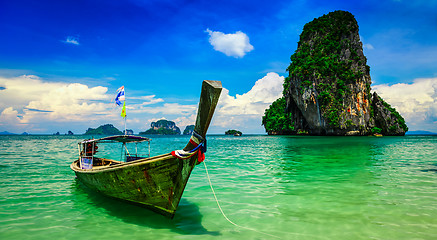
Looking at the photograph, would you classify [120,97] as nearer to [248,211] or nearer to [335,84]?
[248,211]

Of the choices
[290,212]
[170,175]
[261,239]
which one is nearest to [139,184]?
[170,175]

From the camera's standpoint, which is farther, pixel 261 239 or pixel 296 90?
pixel 296 90

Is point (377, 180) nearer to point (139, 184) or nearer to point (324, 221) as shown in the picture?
point (324, 221)

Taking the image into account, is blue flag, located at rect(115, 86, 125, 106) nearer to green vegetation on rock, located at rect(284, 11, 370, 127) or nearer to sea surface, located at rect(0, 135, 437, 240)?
sea surface, located at rect(0, 135, 437, 240)

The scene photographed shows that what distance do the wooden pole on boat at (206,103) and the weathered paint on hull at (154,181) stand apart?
0.71m

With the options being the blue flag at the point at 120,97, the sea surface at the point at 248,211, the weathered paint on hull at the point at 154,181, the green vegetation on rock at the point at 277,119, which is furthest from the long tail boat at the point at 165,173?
the green vegetation on rock at the point at 277,119

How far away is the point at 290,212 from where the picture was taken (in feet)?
18.1

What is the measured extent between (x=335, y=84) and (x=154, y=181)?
5794 centimetres

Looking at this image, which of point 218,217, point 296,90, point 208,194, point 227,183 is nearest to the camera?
point 218,217

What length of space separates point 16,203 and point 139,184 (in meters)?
4.25

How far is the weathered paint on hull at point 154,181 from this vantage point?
4551 millimetres

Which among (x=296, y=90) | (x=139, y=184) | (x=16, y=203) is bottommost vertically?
(x=16, y=203)

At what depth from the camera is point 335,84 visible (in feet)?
179

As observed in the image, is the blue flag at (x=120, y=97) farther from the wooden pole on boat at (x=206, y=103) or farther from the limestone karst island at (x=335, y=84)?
the limestone karst island at (x=335, y=84)
